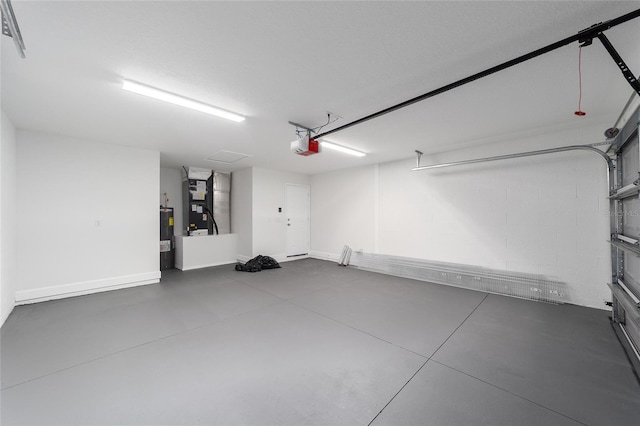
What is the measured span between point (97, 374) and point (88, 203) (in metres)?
3.55

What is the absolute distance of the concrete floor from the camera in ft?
5.65

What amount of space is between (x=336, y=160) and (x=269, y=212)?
2.55 meters

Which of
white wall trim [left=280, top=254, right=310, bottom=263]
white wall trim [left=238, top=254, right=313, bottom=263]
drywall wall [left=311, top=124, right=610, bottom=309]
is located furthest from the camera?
white wall trim [left=280, top=254, right=310, bottom=263]

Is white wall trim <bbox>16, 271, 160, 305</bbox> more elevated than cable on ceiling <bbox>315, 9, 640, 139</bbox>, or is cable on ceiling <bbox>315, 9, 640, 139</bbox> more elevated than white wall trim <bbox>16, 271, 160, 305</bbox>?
cable on ceiling <bbox>315, 9, 640, 139</bbox>

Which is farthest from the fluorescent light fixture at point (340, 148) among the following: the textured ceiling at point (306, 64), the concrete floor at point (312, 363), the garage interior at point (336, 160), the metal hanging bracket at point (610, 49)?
the metal hanging bracket at point (610, 49)

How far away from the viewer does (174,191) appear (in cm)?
714

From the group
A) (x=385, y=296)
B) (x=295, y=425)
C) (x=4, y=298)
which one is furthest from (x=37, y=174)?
(x=385, y=296)

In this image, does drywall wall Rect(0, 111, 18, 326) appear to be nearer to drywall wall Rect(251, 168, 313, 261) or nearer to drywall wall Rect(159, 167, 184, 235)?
drywall wall Rect(159, 167, 184, 235)

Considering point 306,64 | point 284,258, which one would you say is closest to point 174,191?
point 284,258

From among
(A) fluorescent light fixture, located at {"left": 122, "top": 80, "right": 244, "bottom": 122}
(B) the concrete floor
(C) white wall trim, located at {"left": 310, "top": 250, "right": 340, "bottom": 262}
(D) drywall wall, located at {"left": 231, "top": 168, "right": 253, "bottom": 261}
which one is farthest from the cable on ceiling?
(C) white wall trim, located at {"left": 310, "top": 250, "right": 340, "bottom": 262}

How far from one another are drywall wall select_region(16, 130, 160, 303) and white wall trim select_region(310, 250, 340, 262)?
438 cm

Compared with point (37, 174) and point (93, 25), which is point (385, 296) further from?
point (37, 174)

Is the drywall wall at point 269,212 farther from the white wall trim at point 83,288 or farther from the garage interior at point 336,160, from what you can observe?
the white wall trim at point 83,288

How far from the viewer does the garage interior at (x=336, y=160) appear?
177 centimetres
